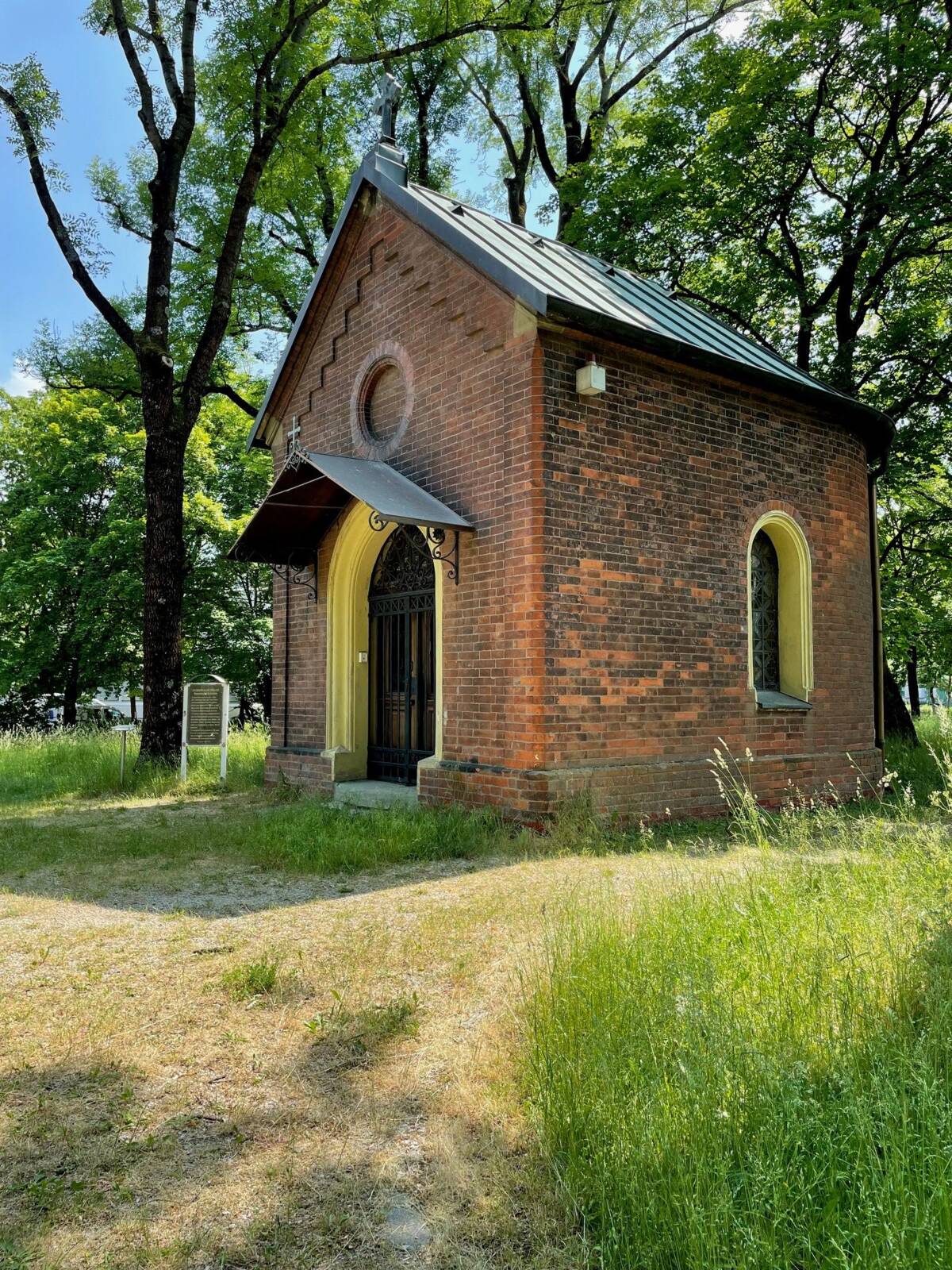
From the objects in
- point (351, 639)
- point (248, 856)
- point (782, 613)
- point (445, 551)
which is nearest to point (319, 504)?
point (351, 639)

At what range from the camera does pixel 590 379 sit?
804 centimetres

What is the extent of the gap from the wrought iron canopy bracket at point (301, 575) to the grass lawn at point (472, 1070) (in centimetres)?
603

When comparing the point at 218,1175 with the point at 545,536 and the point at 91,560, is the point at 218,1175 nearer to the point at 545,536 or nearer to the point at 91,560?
the point at 545,536

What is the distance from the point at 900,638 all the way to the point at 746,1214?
56.5 ft

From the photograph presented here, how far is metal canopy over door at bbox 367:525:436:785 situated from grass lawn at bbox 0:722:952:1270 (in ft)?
15.0

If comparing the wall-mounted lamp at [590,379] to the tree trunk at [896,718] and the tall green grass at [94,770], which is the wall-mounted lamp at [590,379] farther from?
the tree trunk at [896,718]

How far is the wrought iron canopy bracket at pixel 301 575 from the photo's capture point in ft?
36.8

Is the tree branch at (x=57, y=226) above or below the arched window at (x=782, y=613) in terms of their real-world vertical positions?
above

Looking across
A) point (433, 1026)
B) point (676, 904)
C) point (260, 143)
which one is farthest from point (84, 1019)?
point (260, 143)

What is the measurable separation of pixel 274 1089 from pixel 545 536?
5.47 m

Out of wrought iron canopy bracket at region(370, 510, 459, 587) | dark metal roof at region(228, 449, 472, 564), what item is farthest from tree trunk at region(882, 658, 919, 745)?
dark metal roof at region(228, 449, 472, 564)

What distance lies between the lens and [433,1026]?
370 centimetres

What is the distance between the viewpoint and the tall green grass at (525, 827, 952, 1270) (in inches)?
77.9

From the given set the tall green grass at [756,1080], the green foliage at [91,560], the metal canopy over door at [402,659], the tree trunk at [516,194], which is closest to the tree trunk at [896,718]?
the metal canopy over door at [402,659]
